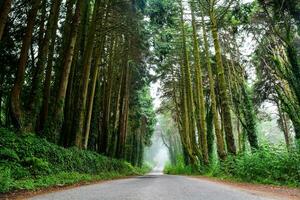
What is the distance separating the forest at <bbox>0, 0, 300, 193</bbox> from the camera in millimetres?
13562

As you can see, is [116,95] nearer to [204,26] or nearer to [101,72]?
[101,72]

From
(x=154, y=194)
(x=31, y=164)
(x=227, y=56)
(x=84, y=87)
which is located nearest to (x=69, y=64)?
(x=84, y=87)

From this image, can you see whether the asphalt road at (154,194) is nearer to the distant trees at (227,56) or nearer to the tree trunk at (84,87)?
the distant trees at (227,56)

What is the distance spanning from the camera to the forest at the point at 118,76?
1356cm

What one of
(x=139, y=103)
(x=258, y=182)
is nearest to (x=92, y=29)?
(x=258, y=182)

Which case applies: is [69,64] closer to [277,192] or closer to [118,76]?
[277,192]

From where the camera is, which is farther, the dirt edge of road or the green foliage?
the green foliage

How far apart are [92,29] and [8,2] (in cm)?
822

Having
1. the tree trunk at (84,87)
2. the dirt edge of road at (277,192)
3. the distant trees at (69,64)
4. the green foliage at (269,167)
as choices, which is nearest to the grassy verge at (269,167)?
the green foliage at (269,167)

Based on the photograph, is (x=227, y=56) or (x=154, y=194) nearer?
(x=154, y=194)

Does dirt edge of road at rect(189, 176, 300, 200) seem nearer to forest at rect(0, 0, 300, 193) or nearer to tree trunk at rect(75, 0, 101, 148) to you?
forest at rect(0, 0, 300, 193)

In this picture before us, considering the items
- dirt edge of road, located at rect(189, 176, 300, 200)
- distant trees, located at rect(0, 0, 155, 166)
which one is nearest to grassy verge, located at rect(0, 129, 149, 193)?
distant trees, located at rect(0, 0, 155, 166)

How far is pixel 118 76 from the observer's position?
32188 millimetres

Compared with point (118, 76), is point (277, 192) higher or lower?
lower
